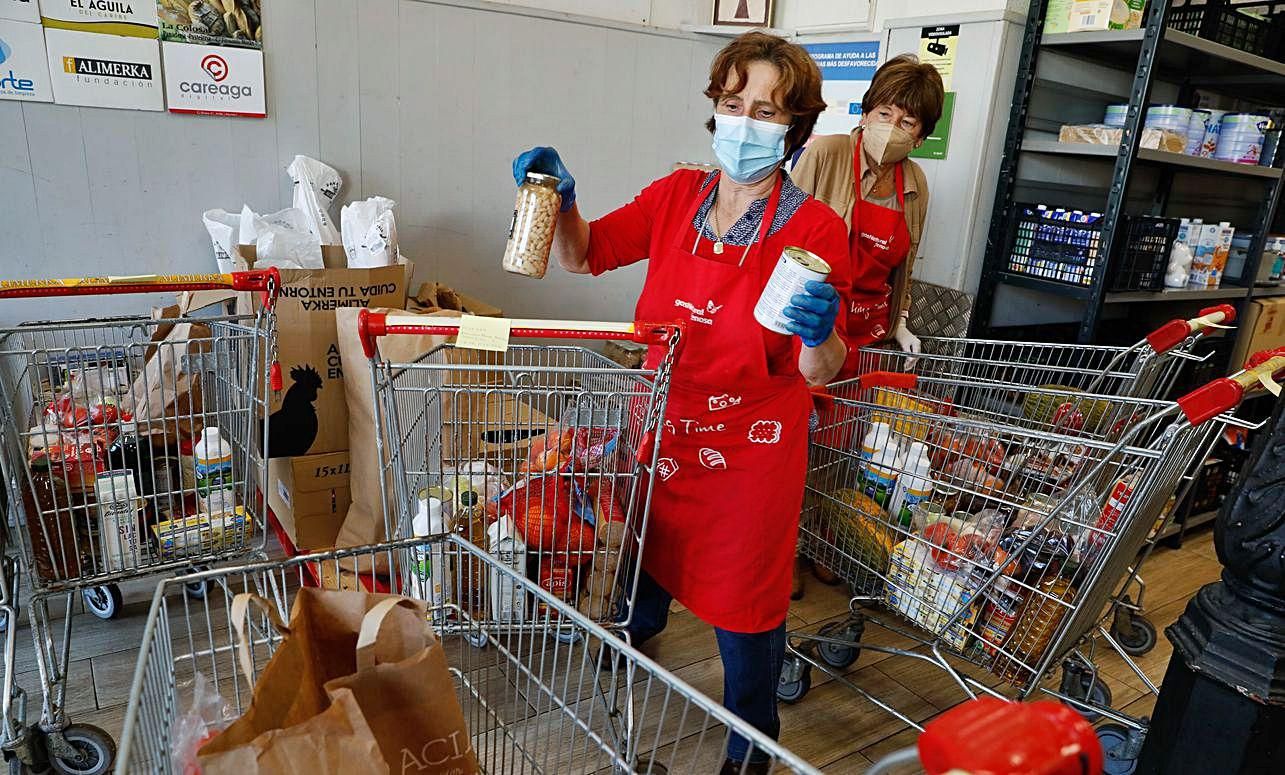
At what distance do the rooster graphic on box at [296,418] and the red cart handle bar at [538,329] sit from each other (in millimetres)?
1257

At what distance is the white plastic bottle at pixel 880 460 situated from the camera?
212cm

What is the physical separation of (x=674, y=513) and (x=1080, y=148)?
2.33m

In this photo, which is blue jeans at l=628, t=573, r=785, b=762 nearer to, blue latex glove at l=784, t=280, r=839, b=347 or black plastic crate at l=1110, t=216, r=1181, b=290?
blue latex glove at l=784, t=280, r=839, b=347

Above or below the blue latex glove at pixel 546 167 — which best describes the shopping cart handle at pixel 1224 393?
below

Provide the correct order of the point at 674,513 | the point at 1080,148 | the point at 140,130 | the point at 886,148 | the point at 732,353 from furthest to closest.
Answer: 1. the point at 1080,148
2. the point at 140,130
3. the point at 886,148
4. the point at 674,513
5. the point at 732,353

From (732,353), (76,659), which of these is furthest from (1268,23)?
(76,659)

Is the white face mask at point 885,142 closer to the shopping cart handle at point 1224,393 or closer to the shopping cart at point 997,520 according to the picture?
the shopping cart at point 997,520

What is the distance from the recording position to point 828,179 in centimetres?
271

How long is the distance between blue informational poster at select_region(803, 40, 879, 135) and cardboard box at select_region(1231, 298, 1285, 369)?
79.3 inches

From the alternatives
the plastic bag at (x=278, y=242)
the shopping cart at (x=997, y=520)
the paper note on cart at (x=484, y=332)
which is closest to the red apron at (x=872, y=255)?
the shopping cart at (x=997, y=520)

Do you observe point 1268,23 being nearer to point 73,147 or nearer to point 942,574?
point 942,574

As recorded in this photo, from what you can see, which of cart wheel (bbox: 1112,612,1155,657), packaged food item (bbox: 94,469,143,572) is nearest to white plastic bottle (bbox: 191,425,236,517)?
packaged food item (bbox: 94,469,143,572)

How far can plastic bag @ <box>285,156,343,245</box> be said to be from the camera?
302 centimetres

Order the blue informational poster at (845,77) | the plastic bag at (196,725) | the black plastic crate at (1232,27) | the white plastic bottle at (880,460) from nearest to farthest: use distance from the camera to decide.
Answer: the plastic bag at (196,725) < the white plastic bottle at (880,460) < the black plastic crate at (1232,27) < the blue informational poster at (845,77)
